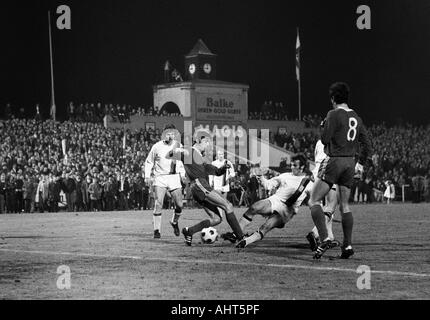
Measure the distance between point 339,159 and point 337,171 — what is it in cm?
18

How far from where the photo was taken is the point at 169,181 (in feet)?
56.5

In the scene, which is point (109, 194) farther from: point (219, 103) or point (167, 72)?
point (167, 72)

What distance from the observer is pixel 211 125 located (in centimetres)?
6406

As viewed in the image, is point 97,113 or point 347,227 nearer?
point 347,227

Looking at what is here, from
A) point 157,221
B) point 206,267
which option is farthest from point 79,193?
point 206,267

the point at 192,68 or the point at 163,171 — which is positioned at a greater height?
the point at 192,68

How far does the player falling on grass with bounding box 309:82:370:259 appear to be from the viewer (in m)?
11.9

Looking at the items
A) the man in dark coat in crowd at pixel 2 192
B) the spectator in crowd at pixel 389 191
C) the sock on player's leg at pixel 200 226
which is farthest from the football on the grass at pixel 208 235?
the spectator in crowd at pixel 389 191

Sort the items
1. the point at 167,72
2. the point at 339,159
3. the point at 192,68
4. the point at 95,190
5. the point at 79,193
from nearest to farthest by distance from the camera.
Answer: the point at 339,159, the point at 79,193, the point at 95,190, the point at 167,72, the point at 192,68

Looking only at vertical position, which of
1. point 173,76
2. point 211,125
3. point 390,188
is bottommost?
point 390,188

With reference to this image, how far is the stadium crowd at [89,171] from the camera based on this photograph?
34500 millimetres

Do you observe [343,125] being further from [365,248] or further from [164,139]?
[164,139]
